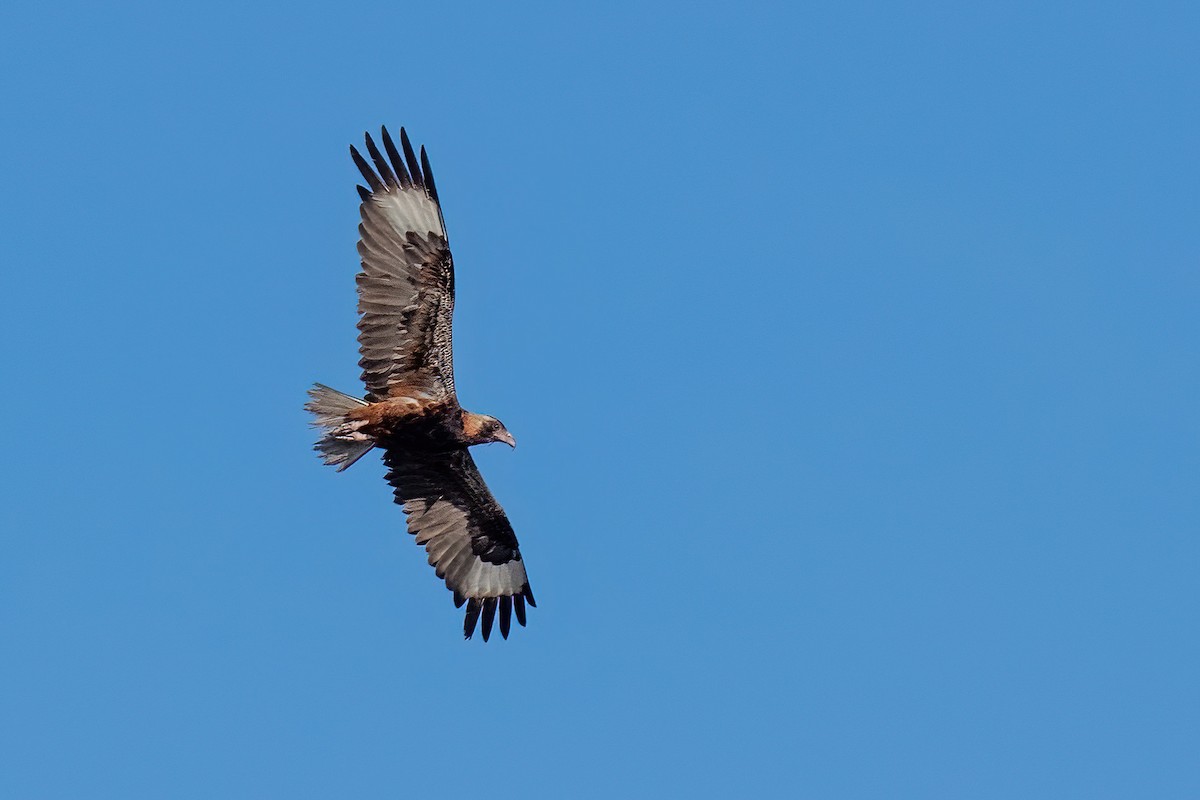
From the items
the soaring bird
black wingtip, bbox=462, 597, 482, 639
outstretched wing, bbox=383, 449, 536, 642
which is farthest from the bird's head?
black wingtip, bbox=462, 597, 482, 639

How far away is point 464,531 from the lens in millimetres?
16953

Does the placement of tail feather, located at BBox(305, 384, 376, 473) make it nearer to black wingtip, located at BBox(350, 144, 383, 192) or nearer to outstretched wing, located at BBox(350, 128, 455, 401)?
outstretched wing, located at BBox(350, 128, 455, 401)

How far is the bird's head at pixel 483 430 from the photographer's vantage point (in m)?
15.6

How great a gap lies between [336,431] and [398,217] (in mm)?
1985

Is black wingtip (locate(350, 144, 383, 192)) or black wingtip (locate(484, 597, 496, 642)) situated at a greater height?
black wingtip (locate(350, 144, 383, 192))

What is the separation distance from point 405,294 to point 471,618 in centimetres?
370

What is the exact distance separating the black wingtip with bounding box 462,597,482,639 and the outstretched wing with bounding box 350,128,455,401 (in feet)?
8.89

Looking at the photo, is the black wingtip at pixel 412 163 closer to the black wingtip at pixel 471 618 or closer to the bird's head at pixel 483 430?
the bird's head at pixel 483 430

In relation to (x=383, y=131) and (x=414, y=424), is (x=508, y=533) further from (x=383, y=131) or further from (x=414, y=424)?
(x=383, y=131)

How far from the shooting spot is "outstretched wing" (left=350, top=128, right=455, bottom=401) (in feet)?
49.6

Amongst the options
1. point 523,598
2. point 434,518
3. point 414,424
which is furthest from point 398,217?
point 523,598

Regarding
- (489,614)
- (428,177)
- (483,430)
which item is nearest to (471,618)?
(489,614)

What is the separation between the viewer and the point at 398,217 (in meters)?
15.3

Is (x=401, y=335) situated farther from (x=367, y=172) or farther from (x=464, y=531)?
(x=464, y=531)
